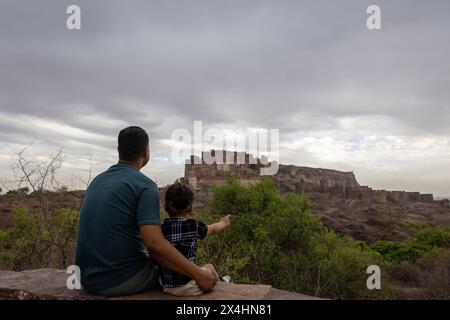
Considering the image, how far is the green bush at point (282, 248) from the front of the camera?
12172mm

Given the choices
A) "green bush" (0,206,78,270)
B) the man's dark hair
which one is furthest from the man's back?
"green bush" (0,206,78,270)

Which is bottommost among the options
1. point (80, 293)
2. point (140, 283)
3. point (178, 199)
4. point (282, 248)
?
point (282, 248)

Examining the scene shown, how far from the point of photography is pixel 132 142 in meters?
3.18

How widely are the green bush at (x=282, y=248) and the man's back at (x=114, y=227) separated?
8142 mm

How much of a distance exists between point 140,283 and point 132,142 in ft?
3.71

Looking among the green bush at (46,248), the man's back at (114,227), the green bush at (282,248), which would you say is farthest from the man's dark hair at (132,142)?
the green bush at (282,248)

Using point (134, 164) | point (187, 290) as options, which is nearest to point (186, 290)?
point (187, 290)

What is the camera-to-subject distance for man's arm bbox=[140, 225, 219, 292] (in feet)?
9.38

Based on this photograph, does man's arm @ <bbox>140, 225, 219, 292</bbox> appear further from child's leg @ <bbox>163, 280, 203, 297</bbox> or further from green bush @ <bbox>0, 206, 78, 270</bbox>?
green bush @ <bbox>0, 206, 78, 270</bbox>

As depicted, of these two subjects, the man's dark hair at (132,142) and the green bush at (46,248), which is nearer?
the man's dark hair at (132,142)

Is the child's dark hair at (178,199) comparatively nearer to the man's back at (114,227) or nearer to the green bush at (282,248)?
the man's back at (114,227)

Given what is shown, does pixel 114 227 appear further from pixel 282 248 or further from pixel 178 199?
pixel 282 248
